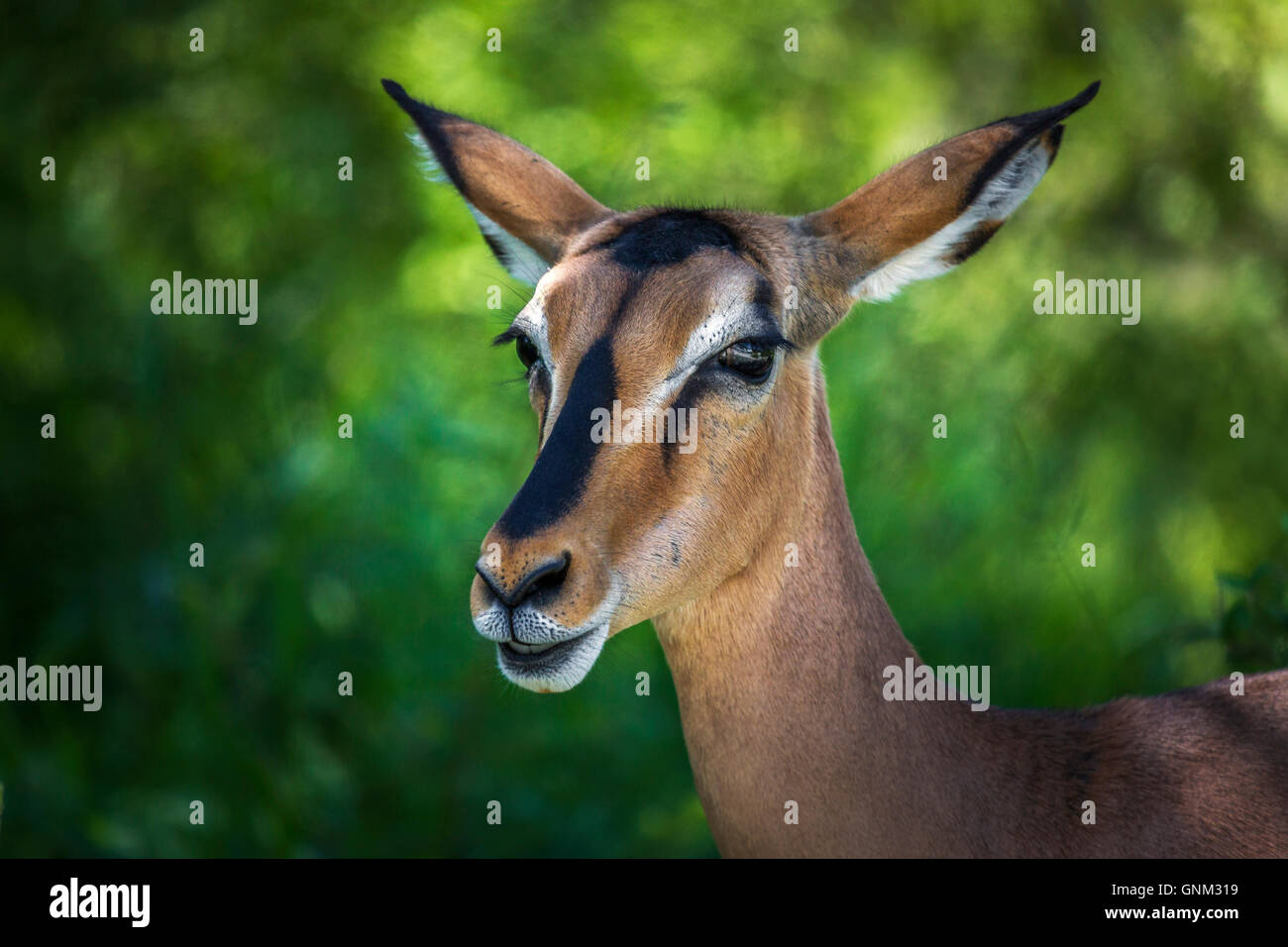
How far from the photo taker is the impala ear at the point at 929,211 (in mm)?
3814

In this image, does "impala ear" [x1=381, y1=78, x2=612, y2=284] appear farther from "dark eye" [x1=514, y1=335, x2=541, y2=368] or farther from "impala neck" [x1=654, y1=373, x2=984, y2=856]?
"impala neck" [x1=654, y1=373, x2=984, y2=856]

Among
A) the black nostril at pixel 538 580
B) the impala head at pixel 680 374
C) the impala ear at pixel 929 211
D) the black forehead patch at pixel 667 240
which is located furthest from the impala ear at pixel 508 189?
the black nostril at pixel 538 580

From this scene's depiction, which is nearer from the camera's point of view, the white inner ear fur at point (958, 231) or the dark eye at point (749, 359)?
the dark eye at point (749, 359)

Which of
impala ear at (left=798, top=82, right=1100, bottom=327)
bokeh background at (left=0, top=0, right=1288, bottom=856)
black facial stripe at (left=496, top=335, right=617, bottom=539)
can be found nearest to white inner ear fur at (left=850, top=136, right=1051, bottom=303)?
impala ear at (left=798, top=82, right=1100, bottom=327)

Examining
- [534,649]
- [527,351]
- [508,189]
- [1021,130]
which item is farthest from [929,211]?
[534,649]

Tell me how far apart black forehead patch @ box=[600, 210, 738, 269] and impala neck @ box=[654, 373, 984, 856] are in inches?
28.6

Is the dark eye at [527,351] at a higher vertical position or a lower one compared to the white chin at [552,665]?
higher

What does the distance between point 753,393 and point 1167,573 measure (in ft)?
17.3

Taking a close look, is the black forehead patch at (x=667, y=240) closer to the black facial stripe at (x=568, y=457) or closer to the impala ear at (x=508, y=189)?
the black facial stripe at (x=568, y=457)

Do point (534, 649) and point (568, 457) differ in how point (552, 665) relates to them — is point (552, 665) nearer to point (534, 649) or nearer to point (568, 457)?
point (534, 649)

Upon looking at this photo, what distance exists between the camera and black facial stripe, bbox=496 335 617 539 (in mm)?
3289

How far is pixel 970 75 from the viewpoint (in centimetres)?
1031

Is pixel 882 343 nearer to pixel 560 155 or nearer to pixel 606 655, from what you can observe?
pixel 560 155

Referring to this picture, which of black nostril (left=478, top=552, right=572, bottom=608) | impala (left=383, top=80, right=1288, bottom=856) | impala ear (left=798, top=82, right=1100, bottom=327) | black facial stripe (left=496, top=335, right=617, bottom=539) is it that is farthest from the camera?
impala ear (left=798, top=82, right=1100, bottom=327)
